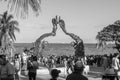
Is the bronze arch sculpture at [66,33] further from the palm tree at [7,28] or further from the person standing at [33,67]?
the palm tree at [7,28]

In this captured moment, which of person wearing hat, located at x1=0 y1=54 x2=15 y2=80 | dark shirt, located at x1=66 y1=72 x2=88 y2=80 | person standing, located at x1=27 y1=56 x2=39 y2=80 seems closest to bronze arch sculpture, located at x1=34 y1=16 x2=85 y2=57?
person standing, located at x1=27 y1=56 x2=39 y2=80

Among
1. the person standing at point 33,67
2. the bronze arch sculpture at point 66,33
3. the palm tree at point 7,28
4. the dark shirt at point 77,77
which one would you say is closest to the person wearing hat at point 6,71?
the dark shirt at point 77,77

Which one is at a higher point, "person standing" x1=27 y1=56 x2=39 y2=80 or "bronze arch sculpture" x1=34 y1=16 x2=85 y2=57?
"bronze arch sculpture" x1=34 y1=16 x2=85 y2=57

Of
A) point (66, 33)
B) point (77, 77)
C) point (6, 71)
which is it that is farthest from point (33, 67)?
point (66, 33)

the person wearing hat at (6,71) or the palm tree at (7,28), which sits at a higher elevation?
the palm tree at (7,28)

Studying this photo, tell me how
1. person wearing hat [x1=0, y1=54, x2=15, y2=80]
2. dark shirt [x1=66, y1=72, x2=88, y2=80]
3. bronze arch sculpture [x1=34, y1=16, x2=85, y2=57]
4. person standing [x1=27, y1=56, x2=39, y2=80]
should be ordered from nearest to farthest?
dark shirt [x1=66, y1=72, x2=88, y2=80] < person wearing hat [x1=0, y1=54, x2=15, y2=80] < person standing [x1=27, y1=56, x2=39, y2=80] < bronze arch sculpture [x1=34, y1=16, x2=85, y2=57]

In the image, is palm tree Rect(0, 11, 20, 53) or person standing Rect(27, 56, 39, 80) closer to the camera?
person standing Rect(27, 56, 39, 80)

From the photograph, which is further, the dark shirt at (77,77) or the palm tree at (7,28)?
the palm tree at (7,28)

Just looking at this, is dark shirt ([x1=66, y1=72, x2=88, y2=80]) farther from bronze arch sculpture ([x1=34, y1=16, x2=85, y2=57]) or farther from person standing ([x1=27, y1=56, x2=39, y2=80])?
bronze arch sculpture ([x1=34, y1=16, x2=85, y2=57])

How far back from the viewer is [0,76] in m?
8.33

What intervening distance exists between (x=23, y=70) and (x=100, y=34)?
4562 centimetres

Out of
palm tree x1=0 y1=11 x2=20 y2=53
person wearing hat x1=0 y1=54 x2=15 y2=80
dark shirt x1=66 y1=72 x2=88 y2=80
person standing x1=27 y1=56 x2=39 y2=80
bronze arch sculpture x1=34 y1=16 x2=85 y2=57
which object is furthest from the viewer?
palm tree x1=0 y1=11 x2=20 y2=53

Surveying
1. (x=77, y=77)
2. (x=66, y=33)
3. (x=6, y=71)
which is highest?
(x=66, y=33)

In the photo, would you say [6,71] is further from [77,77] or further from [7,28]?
[7,28]
